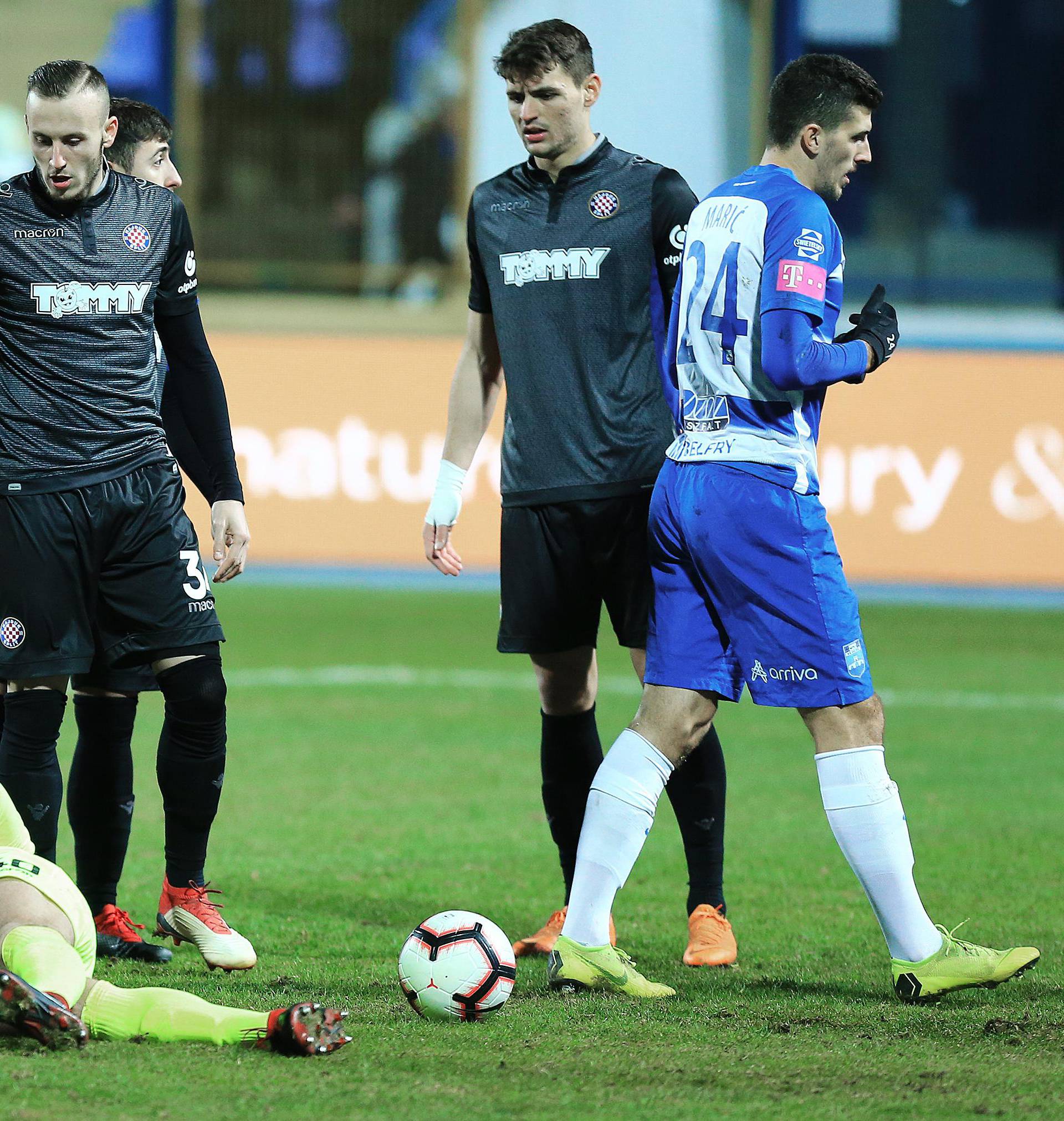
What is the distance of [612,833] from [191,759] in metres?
1.10

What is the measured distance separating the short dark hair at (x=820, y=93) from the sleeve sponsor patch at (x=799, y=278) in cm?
36

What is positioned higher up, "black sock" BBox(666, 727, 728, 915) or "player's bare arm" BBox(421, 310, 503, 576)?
"player's bare arm" BBox(421, 310, 503, 576)

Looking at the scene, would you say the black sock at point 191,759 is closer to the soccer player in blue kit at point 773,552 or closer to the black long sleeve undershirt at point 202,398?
the black long sleeve undershirt at point 202,398

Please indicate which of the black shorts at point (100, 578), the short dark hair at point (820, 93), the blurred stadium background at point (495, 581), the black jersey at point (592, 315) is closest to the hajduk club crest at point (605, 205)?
the black jersey at point (592, 315)

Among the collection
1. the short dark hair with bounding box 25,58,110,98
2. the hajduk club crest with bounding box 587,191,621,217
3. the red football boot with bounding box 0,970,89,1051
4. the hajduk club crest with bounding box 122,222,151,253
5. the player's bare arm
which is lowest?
the red football boot with bounding box 0,970,89,1051

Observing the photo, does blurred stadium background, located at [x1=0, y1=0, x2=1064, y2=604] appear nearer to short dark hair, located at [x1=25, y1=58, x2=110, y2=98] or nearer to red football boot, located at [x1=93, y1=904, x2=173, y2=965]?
red football boot, located at [x1=93, y1=904, x2=173, y2=965]

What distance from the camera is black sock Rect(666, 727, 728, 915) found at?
4.59 meters

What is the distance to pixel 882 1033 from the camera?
365cm

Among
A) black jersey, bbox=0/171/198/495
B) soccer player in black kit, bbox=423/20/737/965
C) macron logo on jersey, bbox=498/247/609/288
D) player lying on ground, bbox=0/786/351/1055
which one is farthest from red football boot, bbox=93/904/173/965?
macron logo on jersey, bbox=498/247/609/288

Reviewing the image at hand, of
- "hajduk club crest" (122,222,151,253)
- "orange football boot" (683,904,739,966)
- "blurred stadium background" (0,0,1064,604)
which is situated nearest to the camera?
"hajduk club crest" (122,222,151,253)

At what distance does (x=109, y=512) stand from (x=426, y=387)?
28.7 ft

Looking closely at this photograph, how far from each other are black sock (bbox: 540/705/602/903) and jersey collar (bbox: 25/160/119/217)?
69.0 inches

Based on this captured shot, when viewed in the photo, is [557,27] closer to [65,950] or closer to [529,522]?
[529,522]

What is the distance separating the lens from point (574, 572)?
450cm
